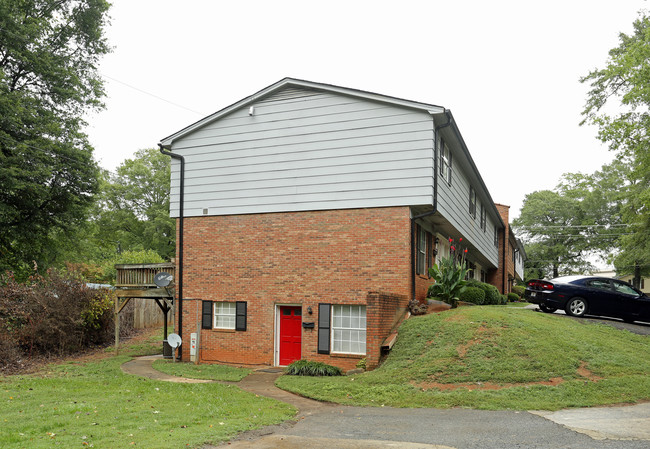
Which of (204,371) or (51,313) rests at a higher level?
(51,313)

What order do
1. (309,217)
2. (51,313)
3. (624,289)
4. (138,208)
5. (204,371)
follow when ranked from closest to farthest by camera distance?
(204,371) < (309,217) < (624,289) < (51,313) < (138,208)

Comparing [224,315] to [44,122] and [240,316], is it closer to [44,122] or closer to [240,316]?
[240,316]

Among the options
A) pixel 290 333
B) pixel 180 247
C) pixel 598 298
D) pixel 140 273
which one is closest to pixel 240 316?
pixel 290 333

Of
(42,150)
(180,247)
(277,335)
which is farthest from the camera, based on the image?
(42,150)

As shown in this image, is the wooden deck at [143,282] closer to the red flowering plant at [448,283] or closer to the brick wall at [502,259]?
the red flowering plant at [448,283]

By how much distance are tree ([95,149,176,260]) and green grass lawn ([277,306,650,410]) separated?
113 feet

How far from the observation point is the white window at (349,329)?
1491 cm

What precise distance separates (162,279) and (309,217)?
18.0 feet

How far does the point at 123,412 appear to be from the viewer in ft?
29.3

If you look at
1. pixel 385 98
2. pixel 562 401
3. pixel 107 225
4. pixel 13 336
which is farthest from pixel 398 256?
pixel 107 225

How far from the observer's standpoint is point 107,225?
1789 inches

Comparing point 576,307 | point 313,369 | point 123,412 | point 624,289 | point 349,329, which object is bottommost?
point 313,369

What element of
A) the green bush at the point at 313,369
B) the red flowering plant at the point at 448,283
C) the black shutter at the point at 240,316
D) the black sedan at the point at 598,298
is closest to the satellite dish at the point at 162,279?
the black shutter at the point at 240,316

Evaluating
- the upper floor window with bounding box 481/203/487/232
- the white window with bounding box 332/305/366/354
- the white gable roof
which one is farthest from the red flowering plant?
the upper floor window with bounding box 481/203/487/232
